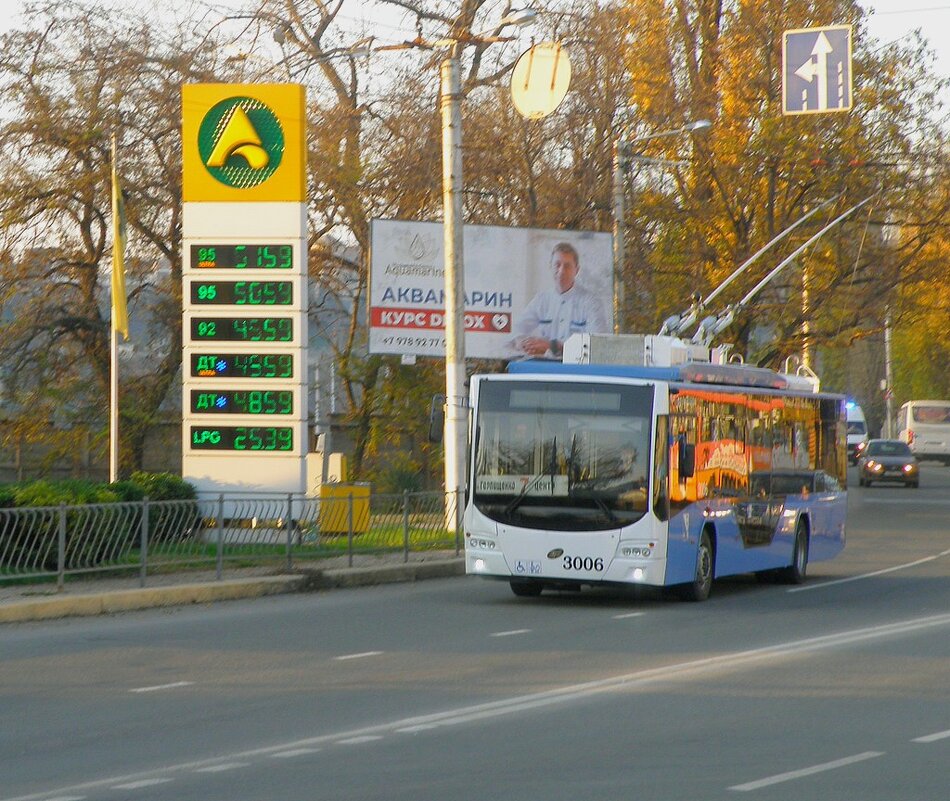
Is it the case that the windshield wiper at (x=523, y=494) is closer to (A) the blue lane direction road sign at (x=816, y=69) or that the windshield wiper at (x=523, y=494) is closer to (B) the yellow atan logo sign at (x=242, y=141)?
(B) the yellow atan logo sign at (x=242, y=141)

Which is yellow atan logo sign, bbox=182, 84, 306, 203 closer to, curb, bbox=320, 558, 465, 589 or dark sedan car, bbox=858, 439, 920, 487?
curb, bbox=320, 558, 465, 589

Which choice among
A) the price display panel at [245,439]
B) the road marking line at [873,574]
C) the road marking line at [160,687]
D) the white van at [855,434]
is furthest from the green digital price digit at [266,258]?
the white van at [855,434]

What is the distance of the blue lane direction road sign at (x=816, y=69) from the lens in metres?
26.1

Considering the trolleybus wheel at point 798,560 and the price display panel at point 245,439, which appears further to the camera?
the price display panel at point 245,439

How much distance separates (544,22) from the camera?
3925 centimetres

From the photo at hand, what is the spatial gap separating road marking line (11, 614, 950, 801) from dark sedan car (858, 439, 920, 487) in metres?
39.9

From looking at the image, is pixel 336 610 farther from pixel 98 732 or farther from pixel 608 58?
pixel 608 58

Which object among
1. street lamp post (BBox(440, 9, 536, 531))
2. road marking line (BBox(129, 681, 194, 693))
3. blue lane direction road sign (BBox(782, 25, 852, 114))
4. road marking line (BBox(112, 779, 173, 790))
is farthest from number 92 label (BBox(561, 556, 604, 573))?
blue lane direction road sign (BBox(782, 25, 852, 114))

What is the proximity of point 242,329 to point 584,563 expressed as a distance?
8047 millimetres

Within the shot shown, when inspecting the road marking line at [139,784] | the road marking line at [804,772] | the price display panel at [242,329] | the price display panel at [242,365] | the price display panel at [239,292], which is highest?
the price display panel at [239,292]

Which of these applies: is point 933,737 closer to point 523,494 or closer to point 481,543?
point 523,494

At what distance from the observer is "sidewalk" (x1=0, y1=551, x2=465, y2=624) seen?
52.5ft

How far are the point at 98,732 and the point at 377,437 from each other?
29004mm

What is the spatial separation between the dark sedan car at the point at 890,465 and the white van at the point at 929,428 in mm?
23720
